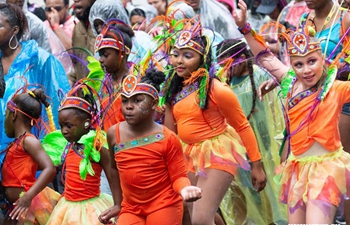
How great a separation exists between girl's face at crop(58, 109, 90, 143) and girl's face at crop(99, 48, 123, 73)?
72 centimetres

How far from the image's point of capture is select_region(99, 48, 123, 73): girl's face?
7398 millimetres

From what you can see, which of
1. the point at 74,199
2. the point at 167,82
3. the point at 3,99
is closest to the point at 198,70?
the point at 167,82

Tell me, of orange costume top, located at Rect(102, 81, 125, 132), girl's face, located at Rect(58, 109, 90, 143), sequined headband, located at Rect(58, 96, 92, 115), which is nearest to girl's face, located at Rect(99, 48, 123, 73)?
orange costume top, located at Rect(102, 81, 125, 132)

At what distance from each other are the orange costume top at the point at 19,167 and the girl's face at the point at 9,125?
5.2 inches

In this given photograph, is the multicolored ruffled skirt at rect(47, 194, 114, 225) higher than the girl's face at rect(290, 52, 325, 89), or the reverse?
the girl's face at rect(290, 52, 325, 89)

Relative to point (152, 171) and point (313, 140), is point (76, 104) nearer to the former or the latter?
point (152, 171)

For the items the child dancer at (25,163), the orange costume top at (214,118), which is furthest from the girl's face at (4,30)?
the orange costume top at (214,118)

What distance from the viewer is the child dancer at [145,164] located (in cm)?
613

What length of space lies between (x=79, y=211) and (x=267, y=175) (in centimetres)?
216

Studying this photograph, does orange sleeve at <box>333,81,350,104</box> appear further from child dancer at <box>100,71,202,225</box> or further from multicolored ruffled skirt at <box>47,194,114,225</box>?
multicolored ruffled skirt at <box>47,194,114,225</box>

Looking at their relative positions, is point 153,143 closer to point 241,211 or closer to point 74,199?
point 74,199

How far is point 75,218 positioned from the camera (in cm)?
678

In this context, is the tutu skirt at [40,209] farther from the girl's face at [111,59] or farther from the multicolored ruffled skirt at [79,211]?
A: the girl's face at [111,59]

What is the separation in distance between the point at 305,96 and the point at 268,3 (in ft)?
12.0
